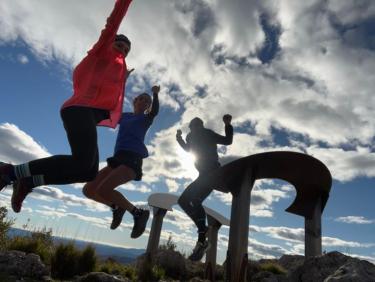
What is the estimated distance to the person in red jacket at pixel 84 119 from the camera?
11.6 ft

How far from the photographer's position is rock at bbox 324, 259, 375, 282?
3.34 metres

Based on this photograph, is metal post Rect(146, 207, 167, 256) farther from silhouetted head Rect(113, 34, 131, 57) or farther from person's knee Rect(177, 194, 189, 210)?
silhouetted head Rect(113, 34, 131, 57)

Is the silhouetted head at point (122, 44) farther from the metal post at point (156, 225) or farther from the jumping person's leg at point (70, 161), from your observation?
the metal post at point (156, 225)

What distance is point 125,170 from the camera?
474 cm

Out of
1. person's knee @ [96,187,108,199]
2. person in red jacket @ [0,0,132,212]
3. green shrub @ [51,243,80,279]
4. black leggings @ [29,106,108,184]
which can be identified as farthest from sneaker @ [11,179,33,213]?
green shrub @ [51,243,80,279]

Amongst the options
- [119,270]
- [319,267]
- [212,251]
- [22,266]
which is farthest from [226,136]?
[212,251]

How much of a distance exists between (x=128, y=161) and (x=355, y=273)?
283 centimetres

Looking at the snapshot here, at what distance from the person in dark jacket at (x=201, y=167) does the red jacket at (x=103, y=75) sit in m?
2.91

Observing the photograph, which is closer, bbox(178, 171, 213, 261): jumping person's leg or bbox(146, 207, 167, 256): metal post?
bbox(178, 171, 213, 261): jumping person's leg

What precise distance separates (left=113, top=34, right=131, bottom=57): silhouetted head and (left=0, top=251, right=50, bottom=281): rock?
15.1 feet

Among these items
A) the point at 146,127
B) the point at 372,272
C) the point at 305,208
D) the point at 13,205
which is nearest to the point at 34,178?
the point at 13,205

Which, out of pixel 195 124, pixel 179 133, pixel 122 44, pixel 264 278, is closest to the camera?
pixel 122 44

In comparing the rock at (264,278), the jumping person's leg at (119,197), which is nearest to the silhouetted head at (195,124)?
the jumping person's leg at (119,197)

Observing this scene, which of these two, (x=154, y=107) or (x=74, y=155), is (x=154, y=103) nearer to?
(x=154, y=107)
